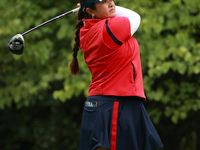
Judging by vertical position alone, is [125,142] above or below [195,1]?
below

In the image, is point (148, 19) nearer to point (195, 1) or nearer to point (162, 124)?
point (195, 1)

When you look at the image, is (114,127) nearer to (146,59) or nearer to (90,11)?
(90,11)

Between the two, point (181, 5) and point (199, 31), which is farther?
point (199, 31)

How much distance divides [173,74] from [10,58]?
2784 millimetres

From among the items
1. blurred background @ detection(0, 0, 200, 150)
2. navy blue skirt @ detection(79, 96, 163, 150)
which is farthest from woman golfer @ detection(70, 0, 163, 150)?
blurred background @ detection(0, 0, 200, 150)

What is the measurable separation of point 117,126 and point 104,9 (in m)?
0.84

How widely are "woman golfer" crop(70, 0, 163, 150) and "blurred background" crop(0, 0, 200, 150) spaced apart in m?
2.40

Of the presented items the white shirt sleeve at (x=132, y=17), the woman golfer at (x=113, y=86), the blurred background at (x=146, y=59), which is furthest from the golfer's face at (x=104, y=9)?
the blurred background at (x=146, y=59)

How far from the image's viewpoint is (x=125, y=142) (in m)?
2.67

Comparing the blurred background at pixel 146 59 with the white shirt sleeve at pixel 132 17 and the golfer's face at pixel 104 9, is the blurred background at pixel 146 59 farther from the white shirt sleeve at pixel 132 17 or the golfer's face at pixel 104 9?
the golfer's face at pixel 104 9

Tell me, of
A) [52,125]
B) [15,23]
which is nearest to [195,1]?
[15,23]

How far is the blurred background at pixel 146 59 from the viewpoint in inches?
205

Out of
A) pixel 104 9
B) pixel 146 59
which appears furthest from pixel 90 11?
pixel 146 59

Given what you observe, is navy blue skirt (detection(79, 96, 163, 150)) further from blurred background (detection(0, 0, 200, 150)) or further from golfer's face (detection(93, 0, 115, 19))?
blurred background (detection(0, 0, 200, 150))
